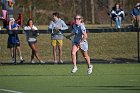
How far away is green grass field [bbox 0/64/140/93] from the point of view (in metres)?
14.9

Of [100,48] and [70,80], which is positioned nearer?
[70,80]

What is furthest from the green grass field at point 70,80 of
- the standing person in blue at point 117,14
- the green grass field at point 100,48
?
the standing person in blue at point 117,14

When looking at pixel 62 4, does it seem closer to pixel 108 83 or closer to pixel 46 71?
pixel 46 71

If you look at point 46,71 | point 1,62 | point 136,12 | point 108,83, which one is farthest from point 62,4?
point 108,83

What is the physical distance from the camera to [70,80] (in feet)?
56.9

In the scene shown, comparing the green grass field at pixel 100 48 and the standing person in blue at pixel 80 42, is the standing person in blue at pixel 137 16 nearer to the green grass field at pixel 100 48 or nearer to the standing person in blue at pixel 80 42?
the green grass field at pixel 100 48

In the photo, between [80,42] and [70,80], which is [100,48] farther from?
[70,80]

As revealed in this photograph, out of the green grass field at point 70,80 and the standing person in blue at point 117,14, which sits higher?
the standing person in blue at point 117,14

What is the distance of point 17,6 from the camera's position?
40.8 meters

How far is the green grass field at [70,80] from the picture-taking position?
49.0 feet

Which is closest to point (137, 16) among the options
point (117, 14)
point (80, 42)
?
point (117, 14)

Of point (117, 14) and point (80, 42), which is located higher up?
point (117, 14)

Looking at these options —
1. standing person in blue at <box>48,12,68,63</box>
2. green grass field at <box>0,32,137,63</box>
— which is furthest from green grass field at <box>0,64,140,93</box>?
green grass field at <box>0,32,137,63</box>

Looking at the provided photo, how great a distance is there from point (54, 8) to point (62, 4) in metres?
0.62
